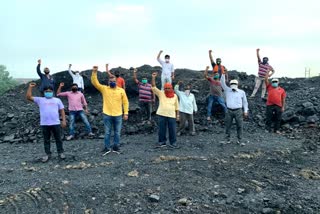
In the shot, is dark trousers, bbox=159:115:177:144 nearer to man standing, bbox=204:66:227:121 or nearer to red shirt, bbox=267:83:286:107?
man standing, bbox=204:66:227:121

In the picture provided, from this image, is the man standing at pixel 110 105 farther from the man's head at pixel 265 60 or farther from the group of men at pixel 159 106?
the man's head at pixel 265 60

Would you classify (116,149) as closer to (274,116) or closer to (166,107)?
(166,107)

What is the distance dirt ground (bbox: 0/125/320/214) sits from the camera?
238 inches

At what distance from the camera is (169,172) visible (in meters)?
7.36

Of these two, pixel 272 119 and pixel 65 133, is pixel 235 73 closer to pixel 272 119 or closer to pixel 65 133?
pixel 272 119

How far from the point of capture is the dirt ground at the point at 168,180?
605 cm

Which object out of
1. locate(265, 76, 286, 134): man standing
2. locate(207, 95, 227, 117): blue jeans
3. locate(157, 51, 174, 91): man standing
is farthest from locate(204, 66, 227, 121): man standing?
locate(265, 76, 286, 134): man standing

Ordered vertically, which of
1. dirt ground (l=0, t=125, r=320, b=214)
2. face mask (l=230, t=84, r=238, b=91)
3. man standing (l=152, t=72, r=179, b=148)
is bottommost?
dirt ground (l=0, t=125, r=320, b=214)

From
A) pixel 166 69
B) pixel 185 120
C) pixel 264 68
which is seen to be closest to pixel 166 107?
pixel 185 120

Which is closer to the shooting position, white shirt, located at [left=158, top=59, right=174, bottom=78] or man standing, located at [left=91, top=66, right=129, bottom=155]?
man standing, located at [left=91, top=66, right=129, bottom=155]

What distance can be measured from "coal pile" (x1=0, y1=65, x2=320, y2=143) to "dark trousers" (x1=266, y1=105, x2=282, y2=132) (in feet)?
1.03

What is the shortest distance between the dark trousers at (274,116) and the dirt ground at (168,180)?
4.32 ft

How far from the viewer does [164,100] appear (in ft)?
30.0

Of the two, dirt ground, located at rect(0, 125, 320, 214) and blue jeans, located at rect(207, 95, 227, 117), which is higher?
blue jeans, located at rect(207, 95, 227, 117)
